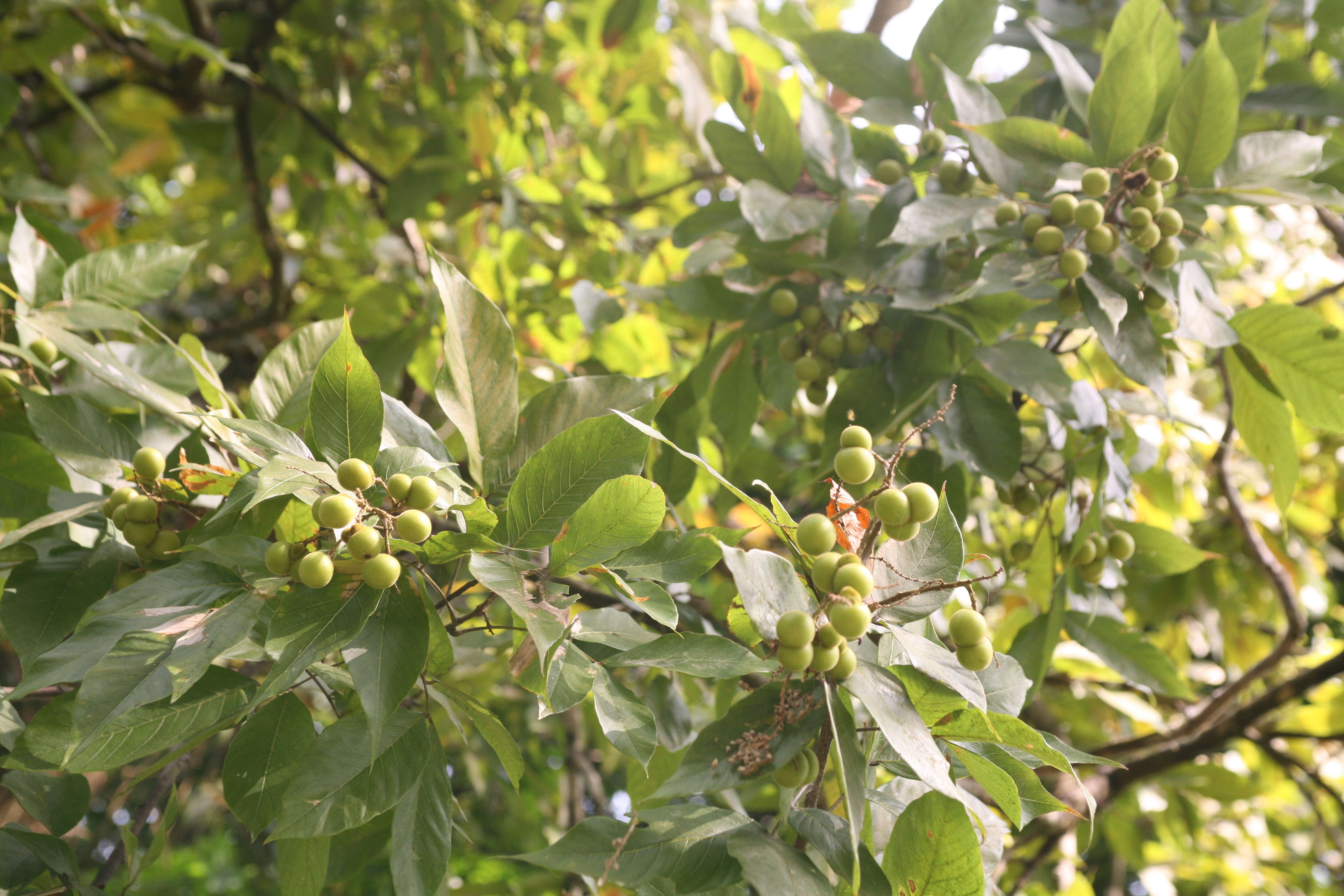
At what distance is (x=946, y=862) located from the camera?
53 cm

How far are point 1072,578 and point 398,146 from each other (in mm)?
1760

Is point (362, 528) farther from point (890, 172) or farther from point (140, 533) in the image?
point (890, 172)

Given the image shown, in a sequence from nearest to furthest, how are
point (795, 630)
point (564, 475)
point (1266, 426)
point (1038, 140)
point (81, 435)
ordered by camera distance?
point (795, 630) → point (564, 475) → point (81, 435) → point (1038, 140) → point (1266, 426)

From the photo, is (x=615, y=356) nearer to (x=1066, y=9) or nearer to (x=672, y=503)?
(x=672, y=503)

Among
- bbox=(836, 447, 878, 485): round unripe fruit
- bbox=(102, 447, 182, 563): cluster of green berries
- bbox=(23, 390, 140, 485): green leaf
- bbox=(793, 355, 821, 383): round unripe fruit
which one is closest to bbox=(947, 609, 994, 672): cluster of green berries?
bbox=(836, 447, 878, 485): round unripe fruit

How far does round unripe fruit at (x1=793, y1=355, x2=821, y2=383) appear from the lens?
96cm

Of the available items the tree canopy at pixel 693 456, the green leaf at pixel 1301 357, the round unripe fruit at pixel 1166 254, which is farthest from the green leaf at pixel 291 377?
the green leaf at pixel 1301 357

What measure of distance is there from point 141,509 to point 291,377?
0.50 feet

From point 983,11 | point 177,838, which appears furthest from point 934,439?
point 177,838

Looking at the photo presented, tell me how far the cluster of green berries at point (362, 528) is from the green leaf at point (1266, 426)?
2.91ft

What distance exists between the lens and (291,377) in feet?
2.41

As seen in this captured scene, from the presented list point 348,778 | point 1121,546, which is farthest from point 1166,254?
point 348,778

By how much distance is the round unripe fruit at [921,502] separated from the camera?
0.52 m

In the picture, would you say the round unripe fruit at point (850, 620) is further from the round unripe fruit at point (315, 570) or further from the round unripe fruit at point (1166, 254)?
the round unripe fruit at point (1166, 254)
